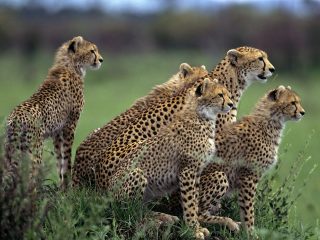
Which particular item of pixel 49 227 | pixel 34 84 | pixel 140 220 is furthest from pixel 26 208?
pixel 34 84

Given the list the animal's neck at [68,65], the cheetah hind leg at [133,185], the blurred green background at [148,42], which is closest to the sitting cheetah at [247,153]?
the cheetah hind leg at [133,185]

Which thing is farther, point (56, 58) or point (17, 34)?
point (17, 34)

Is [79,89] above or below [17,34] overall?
below

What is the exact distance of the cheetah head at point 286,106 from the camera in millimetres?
5172

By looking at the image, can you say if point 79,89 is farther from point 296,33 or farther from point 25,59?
point 296,33

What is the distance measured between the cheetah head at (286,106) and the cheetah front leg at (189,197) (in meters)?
0.74

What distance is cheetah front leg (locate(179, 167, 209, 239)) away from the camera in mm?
4719

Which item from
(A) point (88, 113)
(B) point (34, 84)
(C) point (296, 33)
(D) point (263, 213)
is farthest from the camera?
(C) point (296, 33)

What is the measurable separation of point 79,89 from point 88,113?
50.0 feet

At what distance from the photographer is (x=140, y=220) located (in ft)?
15.3

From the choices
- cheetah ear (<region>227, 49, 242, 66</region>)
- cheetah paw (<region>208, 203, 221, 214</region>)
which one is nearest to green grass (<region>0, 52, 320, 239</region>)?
cheetah paw (<region>208, 203, 221, 214</region>)

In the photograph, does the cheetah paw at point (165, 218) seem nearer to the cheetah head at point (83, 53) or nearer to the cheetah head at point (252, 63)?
the cheetah head at point (252, 63)

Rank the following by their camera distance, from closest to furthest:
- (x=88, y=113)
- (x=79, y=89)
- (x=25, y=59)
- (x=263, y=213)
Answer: (x=263, y=213)
(x=79, y=89)
(x=88, y=113)
(x=25, y=59)

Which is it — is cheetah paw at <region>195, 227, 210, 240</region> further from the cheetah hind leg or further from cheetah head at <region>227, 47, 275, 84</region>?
cheetah head at <region>227, 47, 275, 84</region>
